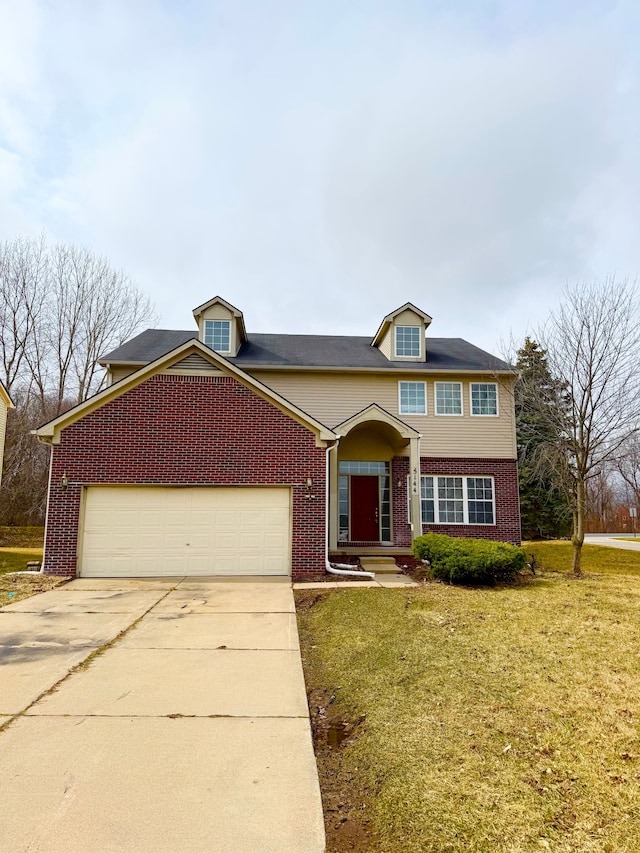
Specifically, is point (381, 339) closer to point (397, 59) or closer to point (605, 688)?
point (397, 59)

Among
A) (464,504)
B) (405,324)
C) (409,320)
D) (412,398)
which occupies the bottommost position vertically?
(464,504)

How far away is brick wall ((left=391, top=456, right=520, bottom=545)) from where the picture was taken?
1662 cm

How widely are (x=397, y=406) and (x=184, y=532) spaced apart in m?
8.88

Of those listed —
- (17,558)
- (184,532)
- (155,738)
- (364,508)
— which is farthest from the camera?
(364,508)

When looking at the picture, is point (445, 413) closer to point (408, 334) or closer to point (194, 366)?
point (408, 334)

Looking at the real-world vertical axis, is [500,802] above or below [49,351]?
below

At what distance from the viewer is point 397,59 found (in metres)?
9.32

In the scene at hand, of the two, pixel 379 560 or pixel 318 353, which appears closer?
pixel 379 560

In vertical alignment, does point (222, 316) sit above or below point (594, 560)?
above

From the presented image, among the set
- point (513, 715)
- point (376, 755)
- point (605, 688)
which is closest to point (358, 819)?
point (376, 755)

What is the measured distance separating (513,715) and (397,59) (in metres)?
10.6

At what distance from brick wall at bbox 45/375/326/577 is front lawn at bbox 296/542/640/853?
3966mm

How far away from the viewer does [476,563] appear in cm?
998

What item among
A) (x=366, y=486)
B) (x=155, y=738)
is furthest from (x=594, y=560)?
(x=155, y=738)
